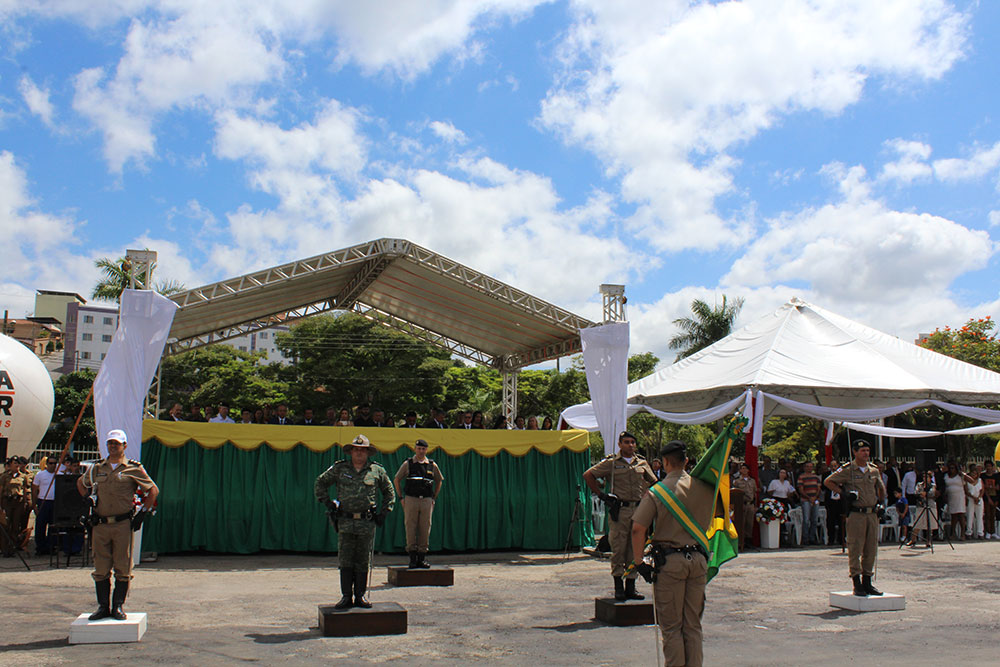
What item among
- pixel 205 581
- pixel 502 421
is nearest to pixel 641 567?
pixel 205 581

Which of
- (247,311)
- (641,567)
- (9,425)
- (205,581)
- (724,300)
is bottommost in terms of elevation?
(205,581)

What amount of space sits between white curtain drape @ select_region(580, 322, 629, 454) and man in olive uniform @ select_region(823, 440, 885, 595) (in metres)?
5.02

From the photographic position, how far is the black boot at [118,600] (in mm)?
7062

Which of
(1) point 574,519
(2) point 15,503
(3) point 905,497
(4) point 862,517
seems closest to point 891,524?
(3) point 905,497

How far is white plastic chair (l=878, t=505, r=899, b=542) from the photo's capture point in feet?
56.0

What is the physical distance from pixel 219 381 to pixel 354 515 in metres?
37.6

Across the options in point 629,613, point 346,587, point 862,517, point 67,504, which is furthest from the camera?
point 67,504

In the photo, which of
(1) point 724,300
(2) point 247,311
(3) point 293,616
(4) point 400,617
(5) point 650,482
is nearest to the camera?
(4) point 400,617

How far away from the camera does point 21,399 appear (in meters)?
16.1

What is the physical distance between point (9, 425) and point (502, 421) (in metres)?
9.53

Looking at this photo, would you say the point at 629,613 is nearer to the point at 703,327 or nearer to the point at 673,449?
the point at 673,449

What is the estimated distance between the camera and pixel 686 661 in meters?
5.18

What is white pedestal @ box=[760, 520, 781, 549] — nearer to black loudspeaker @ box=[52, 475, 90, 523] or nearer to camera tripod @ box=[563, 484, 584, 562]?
camera tripod @ box=[563, 484, 584, 562]

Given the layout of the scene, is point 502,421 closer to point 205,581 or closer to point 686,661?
point 205,581
